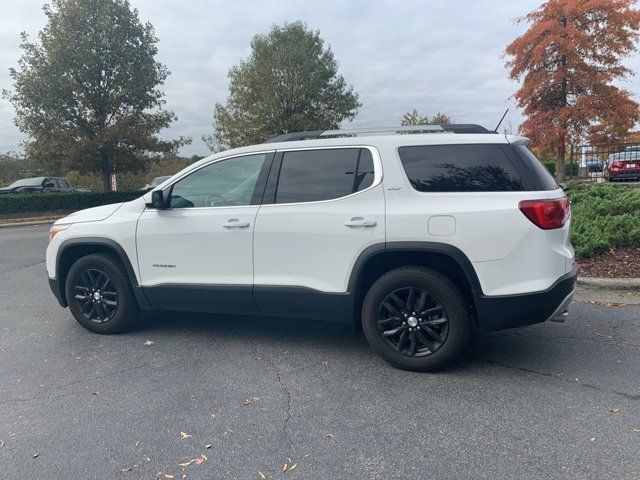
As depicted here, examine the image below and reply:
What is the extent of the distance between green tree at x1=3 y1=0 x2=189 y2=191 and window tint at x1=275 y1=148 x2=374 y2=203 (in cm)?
1781

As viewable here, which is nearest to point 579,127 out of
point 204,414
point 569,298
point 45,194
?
point 569,298

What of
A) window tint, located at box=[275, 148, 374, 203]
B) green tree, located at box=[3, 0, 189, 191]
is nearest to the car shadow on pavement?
window tint, located at box=[275, 148, 374, 203]

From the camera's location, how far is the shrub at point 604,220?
6.79 m

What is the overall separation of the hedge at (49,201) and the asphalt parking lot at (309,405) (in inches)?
682

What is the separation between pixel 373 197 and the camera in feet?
12.6

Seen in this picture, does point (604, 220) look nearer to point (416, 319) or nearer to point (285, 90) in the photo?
point (416, 319)

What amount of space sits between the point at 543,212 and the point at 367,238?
1257mm

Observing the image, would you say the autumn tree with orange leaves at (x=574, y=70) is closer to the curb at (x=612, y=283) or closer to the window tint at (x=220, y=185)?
the curb at (x=612, y=283)

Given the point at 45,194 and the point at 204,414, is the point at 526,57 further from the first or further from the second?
the point at 45,194

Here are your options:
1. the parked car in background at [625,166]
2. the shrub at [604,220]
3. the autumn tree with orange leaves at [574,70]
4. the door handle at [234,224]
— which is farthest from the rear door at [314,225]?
the autumn tree with orange leaves at [574,70]

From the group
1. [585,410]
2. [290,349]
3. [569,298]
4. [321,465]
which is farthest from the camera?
[290,349]

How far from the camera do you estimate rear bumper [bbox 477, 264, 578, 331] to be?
3.52 meters

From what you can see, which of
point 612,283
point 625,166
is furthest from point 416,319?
point 625,166

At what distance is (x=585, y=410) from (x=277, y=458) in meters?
1.99
